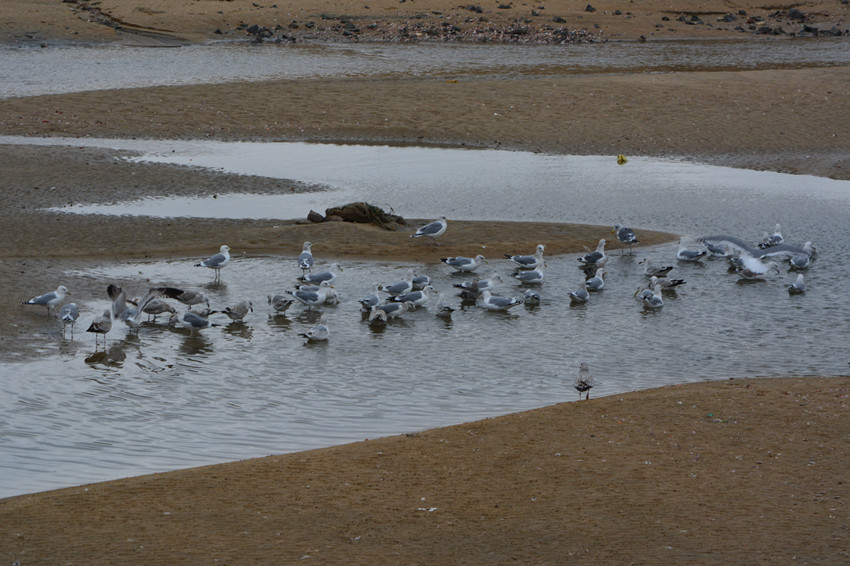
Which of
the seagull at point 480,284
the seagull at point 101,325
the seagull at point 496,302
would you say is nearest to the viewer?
the seagull at point 101,325

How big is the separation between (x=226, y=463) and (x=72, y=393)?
3084 millimetres

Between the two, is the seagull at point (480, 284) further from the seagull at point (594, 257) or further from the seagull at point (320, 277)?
the seagull at point (320, 277)

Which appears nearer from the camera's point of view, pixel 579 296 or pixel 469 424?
pixel 469 424

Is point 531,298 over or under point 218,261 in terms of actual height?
under

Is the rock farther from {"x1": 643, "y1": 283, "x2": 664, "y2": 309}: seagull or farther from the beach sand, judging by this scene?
{"x1": 643, "y1": 283, "x2": 664, "y2": 309}: seagull

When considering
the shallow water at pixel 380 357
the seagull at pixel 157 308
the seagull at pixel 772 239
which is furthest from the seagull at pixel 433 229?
the seagull at pixel 772 239

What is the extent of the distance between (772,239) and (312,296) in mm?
9083

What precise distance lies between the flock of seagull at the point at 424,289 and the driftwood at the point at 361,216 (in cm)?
128

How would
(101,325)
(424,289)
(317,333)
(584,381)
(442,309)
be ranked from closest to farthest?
(584,381)
(101,325)
(317,333)
(442,309)
(424,289)

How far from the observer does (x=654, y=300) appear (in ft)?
52.6

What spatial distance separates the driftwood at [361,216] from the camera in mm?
20453

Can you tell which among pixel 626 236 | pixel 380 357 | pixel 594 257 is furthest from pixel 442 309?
pixel 626 236

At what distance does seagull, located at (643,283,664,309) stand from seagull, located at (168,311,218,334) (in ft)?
22.1

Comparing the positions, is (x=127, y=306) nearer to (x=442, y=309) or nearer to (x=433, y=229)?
(x=442, y=309)
